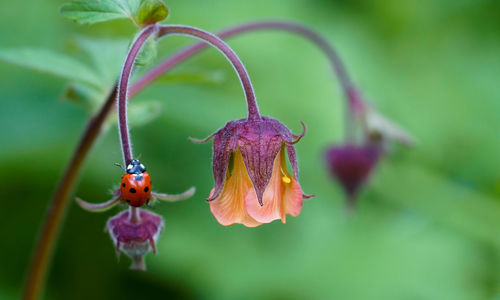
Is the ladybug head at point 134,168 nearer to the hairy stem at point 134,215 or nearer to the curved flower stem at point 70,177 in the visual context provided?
the hairy stem at point 134,215

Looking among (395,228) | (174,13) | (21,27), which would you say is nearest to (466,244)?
(395,228)

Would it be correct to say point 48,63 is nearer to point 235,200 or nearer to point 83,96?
point 83,96

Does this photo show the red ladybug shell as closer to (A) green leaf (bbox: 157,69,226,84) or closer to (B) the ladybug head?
(B) the ladybug head

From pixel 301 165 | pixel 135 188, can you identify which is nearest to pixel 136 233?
pixel 135 188

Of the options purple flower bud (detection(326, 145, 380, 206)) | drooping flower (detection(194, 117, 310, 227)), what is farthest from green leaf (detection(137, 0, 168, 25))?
purple flower bud (detection(326, 145, 380, 206))

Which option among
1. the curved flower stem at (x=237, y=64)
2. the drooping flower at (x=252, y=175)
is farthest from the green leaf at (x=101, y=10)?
the drooping flower at (x=252, y=175)
